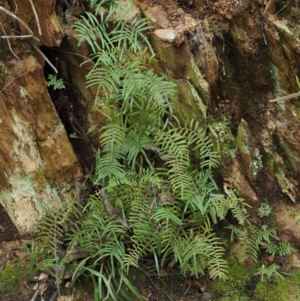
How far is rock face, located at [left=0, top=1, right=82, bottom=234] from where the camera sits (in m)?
2.69

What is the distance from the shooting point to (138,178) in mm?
2840

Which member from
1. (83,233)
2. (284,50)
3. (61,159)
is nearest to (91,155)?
(61,159)

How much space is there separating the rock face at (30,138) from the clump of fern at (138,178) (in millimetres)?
273

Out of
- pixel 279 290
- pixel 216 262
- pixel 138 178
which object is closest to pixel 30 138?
pixel 138 178

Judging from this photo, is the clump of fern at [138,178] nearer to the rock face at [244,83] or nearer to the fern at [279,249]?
the rock face at [244,83]

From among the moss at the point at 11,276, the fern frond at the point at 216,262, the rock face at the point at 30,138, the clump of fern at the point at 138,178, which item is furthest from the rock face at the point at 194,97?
the fern frond at the point at 216,262

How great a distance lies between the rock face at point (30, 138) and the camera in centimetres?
269

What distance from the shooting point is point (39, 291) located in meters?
A: 2.86

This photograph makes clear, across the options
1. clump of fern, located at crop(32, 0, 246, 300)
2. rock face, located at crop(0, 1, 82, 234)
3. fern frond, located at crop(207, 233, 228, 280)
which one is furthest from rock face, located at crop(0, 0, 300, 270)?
fern frond, located at crop(207, 233, 228, 280)

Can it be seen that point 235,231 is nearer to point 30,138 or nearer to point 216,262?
point 216,262

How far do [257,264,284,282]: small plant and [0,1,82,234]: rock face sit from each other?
4.56 ft

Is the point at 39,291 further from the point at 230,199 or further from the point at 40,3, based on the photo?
the point at 40,3

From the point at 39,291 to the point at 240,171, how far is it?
157cm

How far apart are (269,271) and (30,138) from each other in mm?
1801
